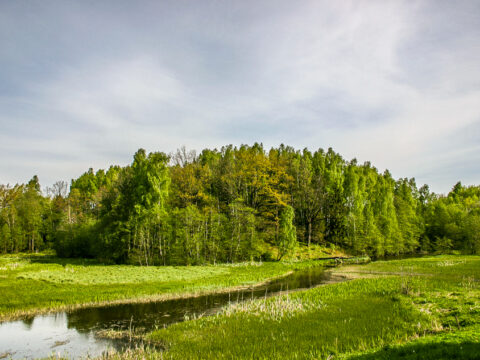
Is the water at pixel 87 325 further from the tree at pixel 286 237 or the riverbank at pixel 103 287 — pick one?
the tree at pixel 286 237

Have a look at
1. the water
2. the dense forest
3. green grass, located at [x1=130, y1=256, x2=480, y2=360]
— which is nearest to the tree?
the dense forest

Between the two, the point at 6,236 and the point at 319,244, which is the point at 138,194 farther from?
the point at 6,236

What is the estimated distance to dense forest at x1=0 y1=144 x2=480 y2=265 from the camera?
5016cm

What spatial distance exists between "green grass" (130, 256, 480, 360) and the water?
280 cm

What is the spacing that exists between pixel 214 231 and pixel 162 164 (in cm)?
1589

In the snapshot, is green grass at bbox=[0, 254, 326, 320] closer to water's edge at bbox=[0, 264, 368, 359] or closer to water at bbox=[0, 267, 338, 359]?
water's edge at bbox=[0, 264, 368, 359]

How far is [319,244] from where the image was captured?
247ft

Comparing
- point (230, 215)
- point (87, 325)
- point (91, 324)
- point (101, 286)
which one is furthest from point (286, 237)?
point (87, 325)

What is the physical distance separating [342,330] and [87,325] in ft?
51.4

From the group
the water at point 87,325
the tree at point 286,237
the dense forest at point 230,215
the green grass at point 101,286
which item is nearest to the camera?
the water at point 87,325

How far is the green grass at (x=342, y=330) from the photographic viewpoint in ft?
34.1

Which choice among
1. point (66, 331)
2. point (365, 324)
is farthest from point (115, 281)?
point (365, 324)

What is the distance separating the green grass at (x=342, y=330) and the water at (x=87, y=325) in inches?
110

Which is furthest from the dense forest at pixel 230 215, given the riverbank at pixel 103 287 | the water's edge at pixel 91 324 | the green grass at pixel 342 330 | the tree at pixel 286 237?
the green grass at pixel 342 330
